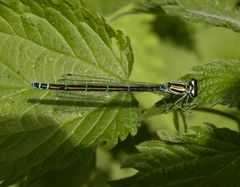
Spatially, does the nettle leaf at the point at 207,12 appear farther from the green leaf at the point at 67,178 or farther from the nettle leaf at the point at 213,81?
the green leaf at the point at 67,178

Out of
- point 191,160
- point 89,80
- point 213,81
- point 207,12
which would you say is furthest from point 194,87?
point 89,80

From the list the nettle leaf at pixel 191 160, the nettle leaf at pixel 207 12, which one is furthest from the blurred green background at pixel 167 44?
the nettle leaf at pixel 191 160

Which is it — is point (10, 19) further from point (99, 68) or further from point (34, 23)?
point (99, 68)

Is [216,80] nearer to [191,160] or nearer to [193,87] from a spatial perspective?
[193,87]

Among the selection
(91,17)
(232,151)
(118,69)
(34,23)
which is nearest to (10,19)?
(34,23)

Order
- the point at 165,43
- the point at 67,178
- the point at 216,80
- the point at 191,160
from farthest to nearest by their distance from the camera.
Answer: the point at 165,43, the point at 67,178, the point at 216,80, the point at 191,160

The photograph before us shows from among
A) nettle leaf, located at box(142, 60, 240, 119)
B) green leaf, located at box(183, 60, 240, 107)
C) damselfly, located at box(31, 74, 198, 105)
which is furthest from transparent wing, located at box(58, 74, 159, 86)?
green leaf, located at box(183, 60, 240, 107)
